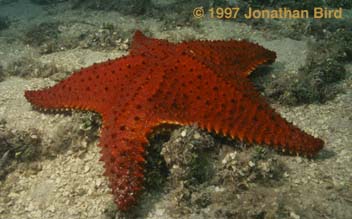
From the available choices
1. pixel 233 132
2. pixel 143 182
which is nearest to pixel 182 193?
pixel 143 182

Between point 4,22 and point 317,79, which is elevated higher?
point 317,79

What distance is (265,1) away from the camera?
9914 mm

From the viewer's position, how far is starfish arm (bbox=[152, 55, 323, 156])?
4.42 m

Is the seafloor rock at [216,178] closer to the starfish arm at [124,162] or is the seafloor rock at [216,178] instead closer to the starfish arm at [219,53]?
the starfish arm at [124,162]

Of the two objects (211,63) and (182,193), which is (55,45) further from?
(182,193)

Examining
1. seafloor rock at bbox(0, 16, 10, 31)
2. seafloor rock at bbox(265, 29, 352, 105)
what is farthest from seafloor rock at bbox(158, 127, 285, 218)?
seafloor rock at bbox(0, 16, 10, 31)

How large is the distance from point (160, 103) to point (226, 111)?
781mm

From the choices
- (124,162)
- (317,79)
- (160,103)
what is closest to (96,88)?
(160,103)

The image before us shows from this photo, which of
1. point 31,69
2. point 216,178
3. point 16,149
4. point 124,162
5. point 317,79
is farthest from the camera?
point 31,69

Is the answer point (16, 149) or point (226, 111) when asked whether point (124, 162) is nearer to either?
point (226, 111)

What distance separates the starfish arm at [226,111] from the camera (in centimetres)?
442

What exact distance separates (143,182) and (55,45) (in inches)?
190

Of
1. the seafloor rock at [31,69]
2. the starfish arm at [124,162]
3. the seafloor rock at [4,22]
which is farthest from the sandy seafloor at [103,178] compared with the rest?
the seafloor rock at [4,22]

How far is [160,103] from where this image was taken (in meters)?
4.51
